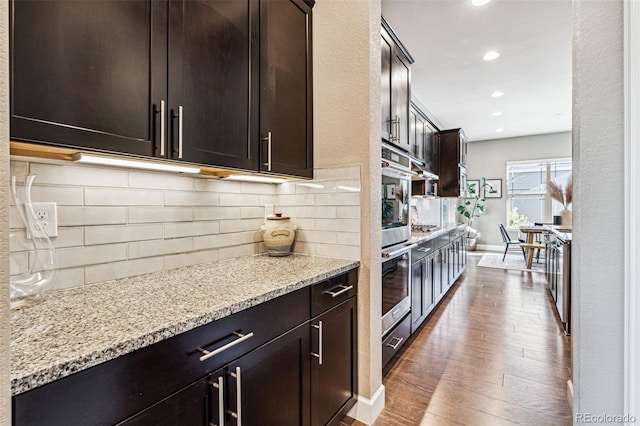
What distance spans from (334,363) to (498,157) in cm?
836

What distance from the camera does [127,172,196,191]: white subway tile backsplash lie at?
1.34 m

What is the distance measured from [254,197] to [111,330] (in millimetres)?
1269

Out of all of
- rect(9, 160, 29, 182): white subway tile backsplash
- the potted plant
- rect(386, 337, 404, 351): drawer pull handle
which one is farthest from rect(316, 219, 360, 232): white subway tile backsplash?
the potted plant

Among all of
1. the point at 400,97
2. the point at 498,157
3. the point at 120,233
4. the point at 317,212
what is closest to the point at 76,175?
the point at 120,233

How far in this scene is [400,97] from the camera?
253 cm

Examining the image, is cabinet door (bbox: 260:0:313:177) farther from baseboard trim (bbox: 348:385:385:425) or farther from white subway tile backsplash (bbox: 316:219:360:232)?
baseboard trim (bbox: 348:385:385:425)

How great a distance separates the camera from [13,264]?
0.99 meters

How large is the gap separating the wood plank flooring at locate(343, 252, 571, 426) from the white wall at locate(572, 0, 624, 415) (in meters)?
0.93

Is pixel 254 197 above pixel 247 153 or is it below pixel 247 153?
below

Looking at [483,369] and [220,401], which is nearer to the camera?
[220,401]

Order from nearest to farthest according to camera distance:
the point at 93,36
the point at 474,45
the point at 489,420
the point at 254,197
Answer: the point at 93,36 < the point at 489,420 < the point at 254,197 < the point at 474,45

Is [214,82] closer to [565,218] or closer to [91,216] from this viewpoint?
[91,216]

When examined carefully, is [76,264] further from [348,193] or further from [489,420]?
[489,420]
